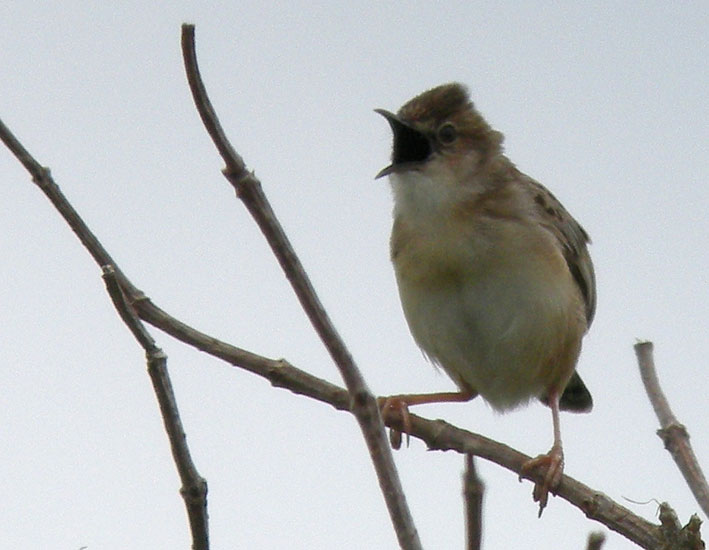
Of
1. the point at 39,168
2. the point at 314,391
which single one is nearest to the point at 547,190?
the point at 314,391

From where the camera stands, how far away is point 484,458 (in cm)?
369

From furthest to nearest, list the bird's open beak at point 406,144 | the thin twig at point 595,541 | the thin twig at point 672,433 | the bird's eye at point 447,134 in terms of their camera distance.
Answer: the bird's eye at point 447,134 < the bird's open beak at point 406,144 < the thin twig at point 672,433 < the thin twig at point 595,541

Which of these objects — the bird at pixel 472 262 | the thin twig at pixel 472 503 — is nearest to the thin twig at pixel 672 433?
the thin twig at pixel 472 503

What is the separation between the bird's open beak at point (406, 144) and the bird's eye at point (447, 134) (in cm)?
11

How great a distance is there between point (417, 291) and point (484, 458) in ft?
5.34

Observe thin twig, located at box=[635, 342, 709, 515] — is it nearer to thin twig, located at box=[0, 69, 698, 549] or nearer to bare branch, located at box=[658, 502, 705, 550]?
thin twig, located at box=[0, 69, 698, 549]

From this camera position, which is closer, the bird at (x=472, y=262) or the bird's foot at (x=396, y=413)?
the bird's foot at (x=396, y=413)

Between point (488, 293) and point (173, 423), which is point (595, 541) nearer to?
point (173, 423)

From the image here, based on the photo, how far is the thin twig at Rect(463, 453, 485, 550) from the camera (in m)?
1.97

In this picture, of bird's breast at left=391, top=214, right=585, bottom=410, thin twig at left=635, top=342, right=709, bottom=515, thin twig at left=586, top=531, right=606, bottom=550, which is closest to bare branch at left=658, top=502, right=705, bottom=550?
thin twig at left=586, top=531, right=606, bottom=550

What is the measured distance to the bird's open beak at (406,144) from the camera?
5.02 m

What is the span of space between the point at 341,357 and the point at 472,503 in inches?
26.8

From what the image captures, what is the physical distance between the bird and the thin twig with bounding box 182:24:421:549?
10.6 feet

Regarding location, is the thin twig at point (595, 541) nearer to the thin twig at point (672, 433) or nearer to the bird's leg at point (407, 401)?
the thin twig at point (672, 433)
